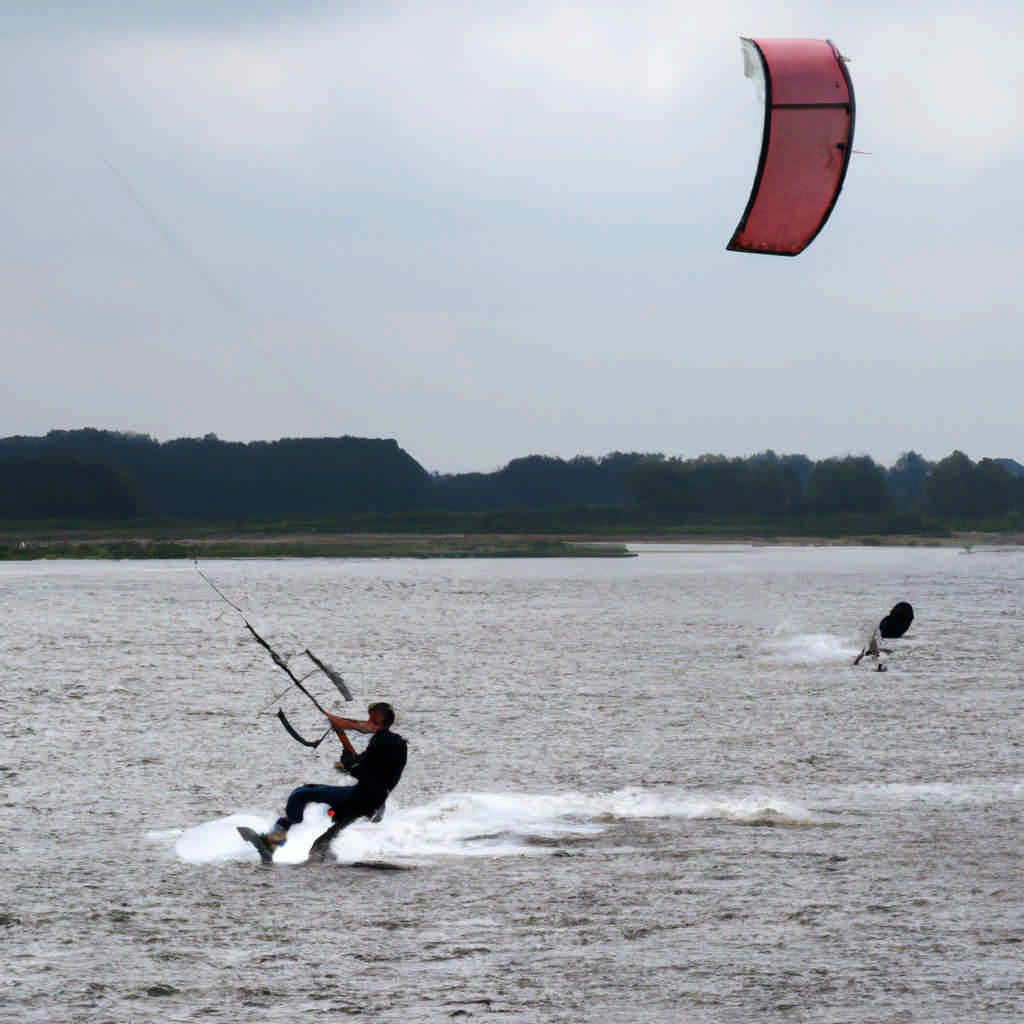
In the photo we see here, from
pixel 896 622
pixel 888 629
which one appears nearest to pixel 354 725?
pixel 896 622

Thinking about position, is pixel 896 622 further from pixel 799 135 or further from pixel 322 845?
pixel 799 135

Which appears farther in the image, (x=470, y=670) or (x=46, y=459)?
(x=46, y=459)

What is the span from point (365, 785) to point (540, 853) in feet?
6.20

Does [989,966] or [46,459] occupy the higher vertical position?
[46,459]

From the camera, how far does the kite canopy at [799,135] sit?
556 inches

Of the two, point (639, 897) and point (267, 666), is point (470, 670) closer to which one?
point (267, 666)

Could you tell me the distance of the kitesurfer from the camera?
1527cm

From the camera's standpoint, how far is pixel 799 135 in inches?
559

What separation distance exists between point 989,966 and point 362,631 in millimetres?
50813

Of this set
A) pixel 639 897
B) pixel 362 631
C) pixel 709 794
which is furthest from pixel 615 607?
pixel 639 897

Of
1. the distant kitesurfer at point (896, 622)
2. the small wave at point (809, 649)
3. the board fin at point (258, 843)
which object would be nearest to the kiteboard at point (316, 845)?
the board fin at point (258, 843)

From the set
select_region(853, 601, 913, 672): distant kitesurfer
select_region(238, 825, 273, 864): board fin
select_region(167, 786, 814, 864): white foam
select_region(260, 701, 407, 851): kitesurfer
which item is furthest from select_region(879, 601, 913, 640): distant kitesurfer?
select_region(238, 825, 273, 864): board fin

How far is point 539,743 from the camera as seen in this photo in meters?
25.3

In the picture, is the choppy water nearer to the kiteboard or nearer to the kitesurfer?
the kiteboard
